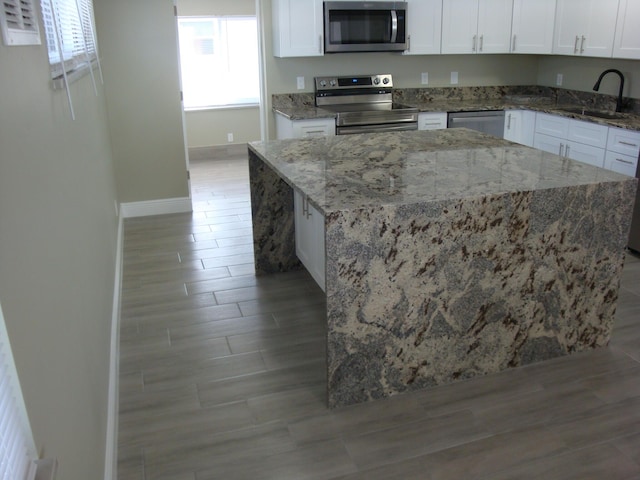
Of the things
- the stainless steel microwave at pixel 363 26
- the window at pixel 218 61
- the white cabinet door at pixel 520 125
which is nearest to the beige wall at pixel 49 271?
the stainless steel microwave at pixel 363 26

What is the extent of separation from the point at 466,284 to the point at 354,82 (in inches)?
139

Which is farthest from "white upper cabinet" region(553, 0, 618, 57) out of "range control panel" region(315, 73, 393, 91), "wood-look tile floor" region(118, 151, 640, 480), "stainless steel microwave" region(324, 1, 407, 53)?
"wood-look tile floor" region(118, 151, 640, 480)

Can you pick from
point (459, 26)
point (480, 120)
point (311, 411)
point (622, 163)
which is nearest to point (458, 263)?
point (311, 411)

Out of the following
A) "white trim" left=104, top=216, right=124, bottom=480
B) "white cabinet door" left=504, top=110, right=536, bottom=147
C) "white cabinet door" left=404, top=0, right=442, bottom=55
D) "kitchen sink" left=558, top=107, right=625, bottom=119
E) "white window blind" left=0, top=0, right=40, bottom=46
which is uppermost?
"white cabinet door" left=404, top=0, right=442, bottom=55

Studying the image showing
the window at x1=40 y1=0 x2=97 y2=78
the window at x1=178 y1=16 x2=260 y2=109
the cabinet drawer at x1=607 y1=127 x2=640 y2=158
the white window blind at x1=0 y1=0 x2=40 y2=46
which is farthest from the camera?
the window at x1=178 y1=16 x2=260 y2=109

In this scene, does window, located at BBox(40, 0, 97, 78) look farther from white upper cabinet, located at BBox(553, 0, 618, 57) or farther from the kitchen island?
white upper cabinet, located at BBox(553, 0, 618, 57)

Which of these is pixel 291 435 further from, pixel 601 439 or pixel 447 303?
pixel 601 439

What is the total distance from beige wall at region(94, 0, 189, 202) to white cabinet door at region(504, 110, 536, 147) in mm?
3067

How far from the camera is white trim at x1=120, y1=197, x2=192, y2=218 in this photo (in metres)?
5.26

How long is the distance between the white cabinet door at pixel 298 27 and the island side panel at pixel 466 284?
10.5 ft

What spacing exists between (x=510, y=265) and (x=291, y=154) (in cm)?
137

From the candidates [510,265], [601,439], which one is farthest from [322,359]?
[601,439]

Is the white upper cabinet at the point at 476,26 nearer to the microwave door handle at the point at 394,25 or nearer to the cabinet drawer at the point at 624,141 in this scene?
the microwave door handle at the point at 394,25

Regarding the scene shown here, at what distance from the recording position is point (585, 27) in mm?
4918
